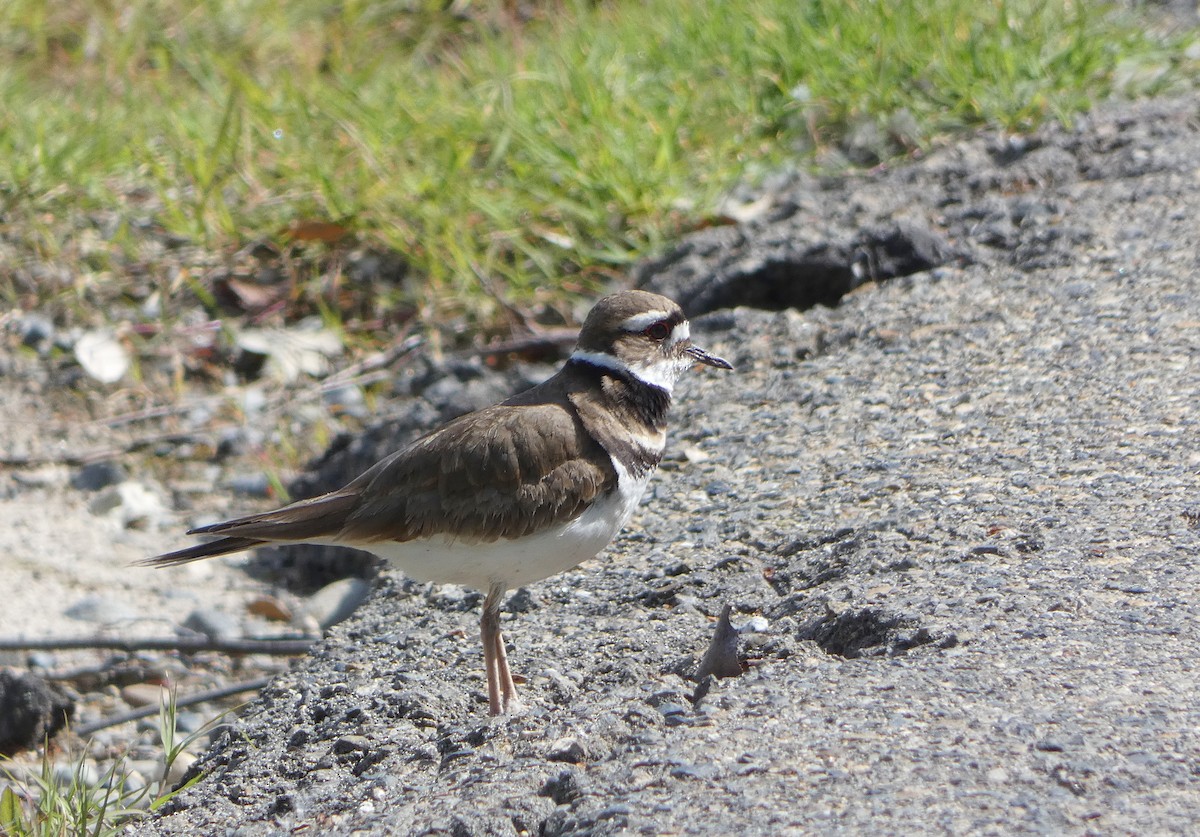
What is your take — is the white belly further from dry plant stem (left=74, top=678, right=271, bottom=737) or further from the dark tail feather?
dry plant stem (left=74, top=678, right=271, bottom=737)

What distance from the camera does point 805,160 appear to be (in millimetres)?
6598

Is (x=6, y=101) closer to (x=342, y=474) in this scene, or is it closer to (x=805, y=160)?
(x=342, y=474)

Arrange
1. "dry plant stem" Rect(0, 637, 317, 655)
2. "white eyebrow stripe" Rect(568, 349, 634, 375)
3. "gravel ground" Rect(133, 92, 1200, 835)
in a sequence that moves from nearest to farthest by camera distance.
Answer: "gravel ground" Rect(133, 92, 1200, 835)
"white eyebrow stripe" Rect(568, 349, 634, 375)
"dry plant stem" Rect(0, 637, 317, 655)

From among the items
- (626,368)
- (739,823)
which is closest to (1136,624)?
(739,823)

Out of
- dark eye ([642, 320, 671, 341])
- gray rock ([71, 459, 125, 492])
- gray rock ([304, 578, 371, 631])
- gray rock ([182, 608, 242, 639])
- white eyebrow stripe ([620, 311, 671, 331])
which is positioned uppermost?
white eyebrow stripe ([620, 311, 671, 331])

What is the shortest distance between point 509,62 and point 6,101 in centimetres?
268

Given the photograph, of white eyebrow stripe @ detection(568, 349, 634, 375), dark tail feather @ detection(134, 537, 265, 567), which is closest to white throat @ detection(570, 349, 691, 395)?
white eyebrow stripe @ detection(568, 349, 634, 375)

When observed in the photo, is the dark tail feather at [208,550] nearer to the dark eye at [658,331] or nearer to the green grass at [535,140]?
the dark eye at [658,331]

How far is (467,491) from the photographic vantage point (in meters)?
3.55

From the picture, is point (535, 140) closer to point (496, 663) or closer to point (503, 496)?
point (503, 496)

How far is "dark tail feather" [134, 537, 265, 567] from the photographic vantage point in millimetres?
3580

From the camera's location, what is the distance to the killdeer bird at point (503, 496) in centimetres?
347

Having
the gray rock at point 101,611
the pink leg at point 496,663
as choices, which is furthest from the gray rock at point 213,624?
the pink leg at point 496,663

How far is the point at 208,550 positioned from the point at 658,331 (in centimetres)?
134
